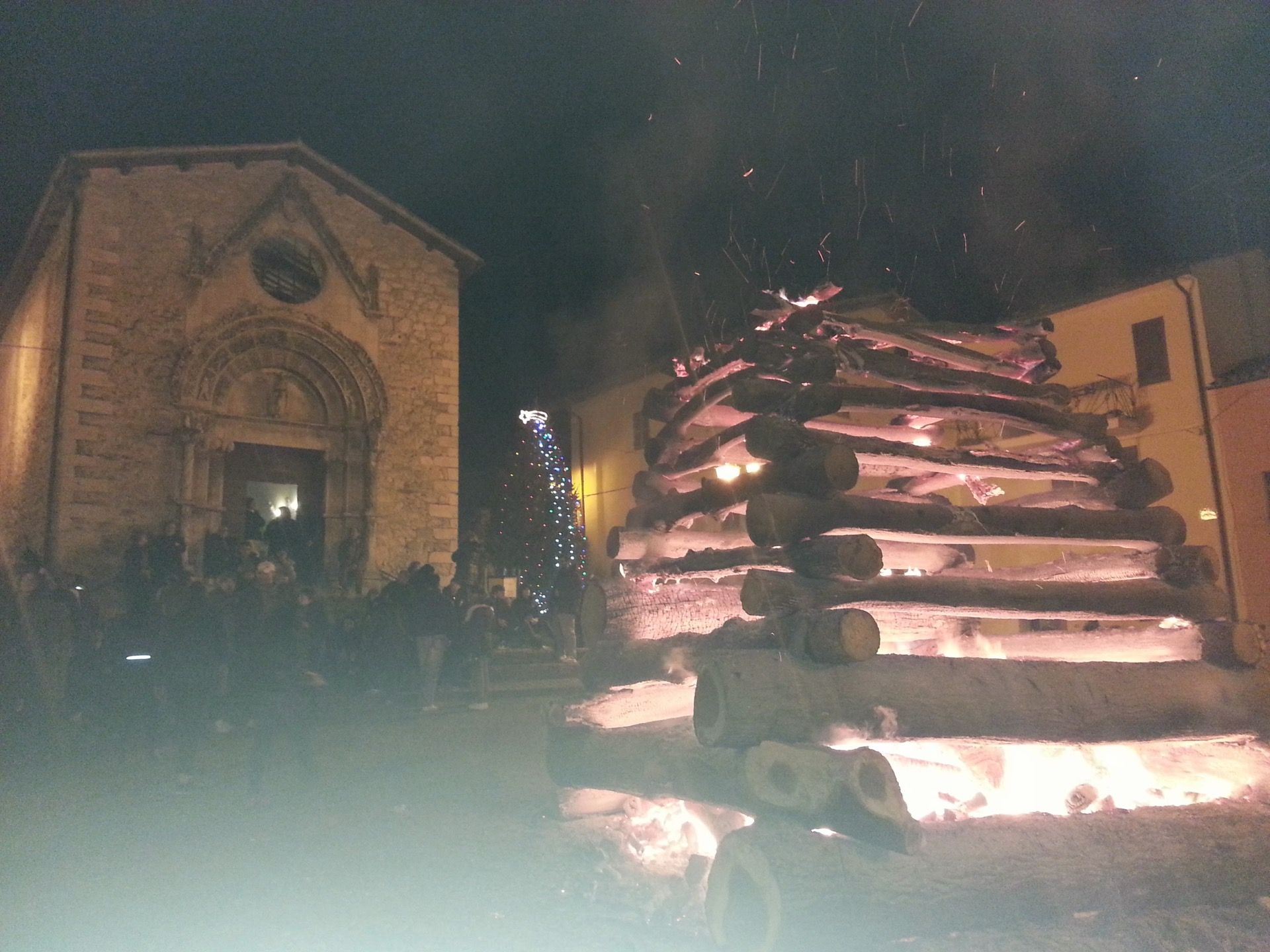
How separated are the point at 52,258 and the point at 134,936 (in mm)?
14467

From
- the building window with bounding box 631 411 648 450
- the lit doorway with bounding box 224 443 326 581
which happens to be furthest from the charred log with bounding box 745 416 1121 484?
the building window with bounding box 631 411 648 450

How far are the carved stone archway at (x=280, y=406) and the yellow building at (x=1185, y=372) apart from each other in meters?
5.37

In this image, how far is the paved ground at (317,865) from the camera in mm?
4199

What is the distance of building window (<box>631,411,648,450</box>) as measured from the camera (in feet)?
92.0

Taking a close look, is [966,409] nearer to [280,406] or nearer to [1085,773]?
[1085,773]

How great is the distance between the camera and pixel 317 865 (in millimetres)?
5156

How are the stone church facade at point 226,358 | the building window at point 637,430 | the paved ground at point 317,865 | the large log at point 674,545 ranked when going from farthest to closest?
1. the building window at point 637,430
2. the stone church facade at point 226,358
3. the large log at point 674,545
4. the paved ground at point 317,865

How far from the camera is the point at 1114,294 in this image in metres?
18.9

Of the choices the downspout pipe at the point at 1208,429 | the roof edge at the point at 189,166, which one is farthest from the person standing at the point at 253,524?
the downspout pipe at the point at 1208,429

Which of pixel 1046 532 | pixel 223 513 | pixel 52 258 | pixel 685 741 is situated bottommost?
pixel 685 741

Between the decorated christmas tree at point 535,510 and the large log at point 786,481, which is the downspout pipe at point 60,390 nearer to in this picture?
the large log at point 786,481

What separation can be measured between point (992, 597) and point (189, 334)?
42.7ft

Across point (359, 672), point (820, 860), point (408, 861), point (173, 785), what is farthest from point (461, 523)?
point (820, 860)

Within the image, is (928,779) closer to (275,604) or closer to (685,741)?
(685,741)
